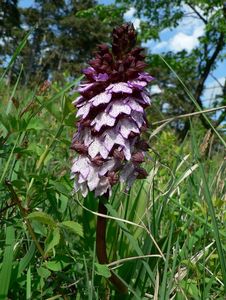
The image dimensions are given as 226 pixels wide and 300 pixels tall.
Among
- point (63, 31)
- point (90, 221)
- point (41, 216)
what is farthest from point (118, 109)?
point (63, 31)

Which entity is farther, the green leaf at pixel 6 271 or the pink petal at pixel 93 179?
the pink petal at pixel 93 179

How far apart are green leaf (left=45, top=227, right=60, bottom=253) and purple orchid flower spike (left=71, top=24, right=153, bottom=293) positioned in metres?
0.14

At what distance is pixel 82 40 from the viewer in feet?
174

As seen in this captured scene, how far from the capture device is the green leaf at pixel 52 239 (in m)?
1.22

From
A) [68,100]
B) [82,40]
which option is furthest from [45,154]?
[82,40]

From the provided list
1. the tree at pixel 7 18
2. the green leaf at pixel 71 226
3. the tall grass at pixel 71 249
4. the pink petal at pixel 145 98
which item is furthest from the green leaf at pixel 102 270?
the tree at pixel 7 18

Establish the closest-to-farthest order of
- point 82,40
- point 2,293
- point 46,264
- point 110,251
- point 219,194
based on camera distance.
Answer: point 2,293, point 46,264, point 110,251, point 219,194, point 82,40

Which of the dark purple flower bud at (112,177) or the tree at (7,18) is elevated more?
the tree at (7,18)

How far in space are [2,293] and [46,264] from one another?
0.51 ft

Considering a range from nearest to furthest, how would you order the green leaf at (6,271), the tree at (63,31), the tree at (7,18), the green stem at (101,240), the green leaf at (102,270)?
1. the green leaf at (6,271)
2. the green leaf at (102,270)
3. the green stem at (101,240)
4. the tree at (7,18)
5. the tree at (63,31)

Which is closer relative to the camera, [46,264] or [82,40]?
[46,264]

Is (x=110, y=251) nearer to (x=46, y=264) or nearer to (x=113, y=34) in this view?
(x=46, y=264)

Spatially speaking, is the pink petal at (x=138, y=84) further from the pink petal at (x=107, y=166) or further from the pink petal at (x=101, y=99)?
the pink petal at (x=107, y=166)

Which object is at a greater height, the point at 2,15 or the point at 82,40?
the point at 82,40
